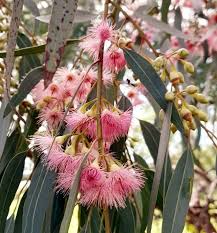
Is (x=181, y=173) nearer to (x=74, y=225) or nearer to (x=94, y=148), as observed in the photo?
(x=94, y=148)

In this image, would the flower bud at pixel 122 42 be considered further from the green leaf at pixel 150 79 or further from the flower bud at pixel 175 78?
the flower bud at pixel 175 78

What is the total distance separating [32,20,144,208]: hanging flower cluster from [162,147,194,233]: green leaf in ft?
0.24

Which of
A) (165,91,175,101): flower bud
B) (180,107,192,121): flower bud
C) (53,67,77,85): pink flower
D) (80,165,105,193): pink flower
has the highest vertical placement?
(53,67,77,85): pink flower

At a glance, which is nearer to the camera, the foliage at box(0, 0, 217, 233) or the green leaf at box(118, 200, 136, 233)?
the foliage at box(0, 0, 217, 233)

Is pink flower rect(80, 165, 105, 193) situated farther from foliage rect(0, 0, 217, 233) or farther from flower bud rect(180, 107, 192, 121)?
flower bud rect(180, 107, 192, 121)

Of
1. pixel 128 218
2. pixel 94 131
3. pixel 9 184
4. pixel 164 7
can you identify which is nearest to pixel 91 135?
pixel 94 131

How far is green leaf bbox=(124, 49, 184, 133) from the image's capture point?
1023mm

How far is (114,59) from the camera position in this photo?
1.13 metres

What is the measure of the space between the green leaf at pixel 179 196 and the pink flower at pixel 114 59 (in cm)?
21

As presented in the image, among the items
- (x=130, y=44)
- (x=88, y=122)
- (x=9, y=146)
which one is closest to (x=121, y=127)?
(x=88, y=122)

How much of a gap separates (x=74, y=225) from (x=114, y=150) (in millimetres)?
1706

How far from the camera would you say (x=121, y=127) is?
1.01m

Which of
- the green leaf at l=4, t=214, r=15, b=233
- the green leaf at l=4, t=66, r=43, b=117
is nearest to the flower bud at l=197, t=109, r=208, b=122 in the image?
the green leaf at l=4, t=66, r=43, b=117

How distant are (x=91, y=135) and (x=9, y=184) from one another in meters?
0.36
